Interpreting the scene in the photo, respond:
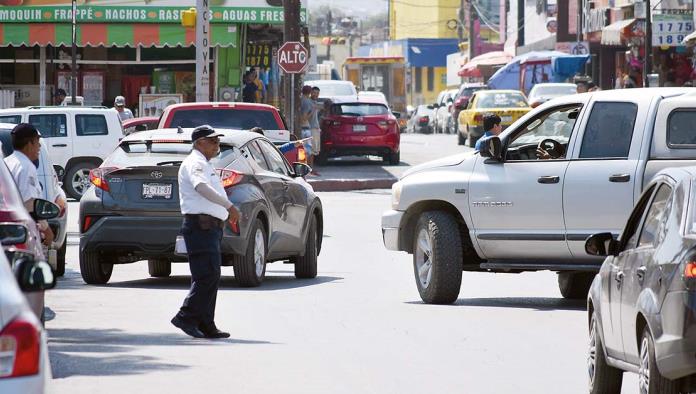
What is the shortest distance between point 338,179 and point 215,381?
80.2 ft

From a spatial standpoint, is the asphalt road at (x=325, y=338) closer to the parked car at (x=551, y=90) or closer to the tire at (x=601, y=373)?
the tire at (x=601, y=373)

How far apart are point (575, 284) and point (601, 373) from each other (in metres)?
6.36

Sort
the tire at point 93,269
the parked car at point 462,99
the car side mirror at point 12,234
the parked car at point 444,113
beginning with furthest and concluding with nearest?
the parked car at point 444,113 < the parked car at point 462,99 < the tire at point 93,269 < the car side mirror at point 12,234

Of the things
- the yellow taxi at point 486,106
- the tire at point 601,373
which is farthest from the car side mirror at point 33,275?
the yellow taxi at point 486,106

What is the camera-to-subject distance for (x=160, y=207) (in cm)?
1600

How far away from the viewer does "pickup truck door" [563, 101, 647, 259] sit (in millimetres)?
14102

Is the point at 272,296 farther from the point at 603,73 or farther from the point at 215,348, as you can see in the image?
the point at 603,73

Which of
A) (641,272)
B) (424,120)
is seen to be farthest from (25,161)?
(424,120)

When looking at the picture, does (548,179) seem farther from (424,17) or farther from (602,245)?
(424,17)

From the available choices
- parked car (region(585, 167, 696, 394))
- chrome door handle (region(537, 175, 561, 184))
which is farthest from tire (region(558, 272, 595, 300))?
parked car (region(585, 167, 696, 394))

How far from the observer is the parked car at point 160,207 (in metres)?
15.9

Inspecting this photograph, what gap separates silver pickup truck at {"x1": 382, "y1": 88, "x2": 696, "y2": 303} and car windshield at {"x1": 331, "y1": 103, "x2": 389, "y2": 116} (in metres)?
24.8

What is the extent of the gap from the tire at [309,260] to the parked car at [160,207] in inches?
34.0

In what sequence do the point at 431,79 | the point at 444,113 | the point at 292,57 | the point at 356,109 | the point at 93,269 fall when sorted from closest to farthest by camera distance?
the point at 93,269
the point at 292,57
the point at 356,109
the point at 444,113
the point at 431,79
